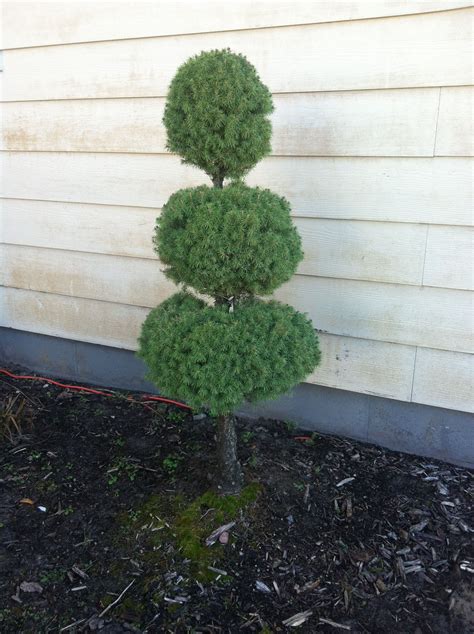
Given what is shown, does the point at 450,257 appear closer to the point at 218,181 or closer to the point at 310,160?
the point at 310,160

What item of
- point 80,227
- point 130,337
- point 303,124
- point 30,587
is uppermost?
point 303,124

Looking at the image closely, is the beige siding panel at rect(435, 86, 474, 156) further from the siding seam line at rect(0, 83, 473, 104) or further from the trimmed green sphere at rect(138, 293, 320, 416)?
the trimmed green sphere at rect(138, 293, 320, 416)

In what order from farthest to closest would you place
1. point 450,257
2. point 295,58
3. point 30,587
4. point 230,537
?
point 295,58 < point 450,257 < point 230,537 < point 30,587

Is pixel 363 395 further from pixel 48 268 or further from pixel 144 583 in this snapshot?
pixel 48 268

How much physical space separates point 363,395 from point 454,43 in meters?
1.91

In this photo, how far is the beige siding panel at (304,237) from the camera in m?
3.01


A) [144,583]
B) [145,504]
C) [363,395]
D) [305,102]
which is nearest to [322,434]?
[363,395]

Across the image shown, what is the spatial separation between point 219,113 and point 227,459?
1.60m

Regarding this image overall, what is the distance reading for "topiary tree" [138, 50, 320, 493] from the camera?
2232mm

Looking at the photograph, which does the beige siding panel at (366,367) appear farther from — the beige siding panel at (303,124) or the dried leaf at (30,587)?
the dried leaf at (30,587)

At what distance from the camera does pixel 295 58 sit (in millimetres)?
3018

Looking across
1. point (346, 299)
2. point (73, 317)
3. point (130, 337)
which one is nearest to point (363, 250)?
point (346, 299)

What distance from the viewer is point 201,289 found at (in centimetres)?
242

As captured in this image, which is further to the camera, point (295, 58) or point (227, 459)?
point (295, 58)
